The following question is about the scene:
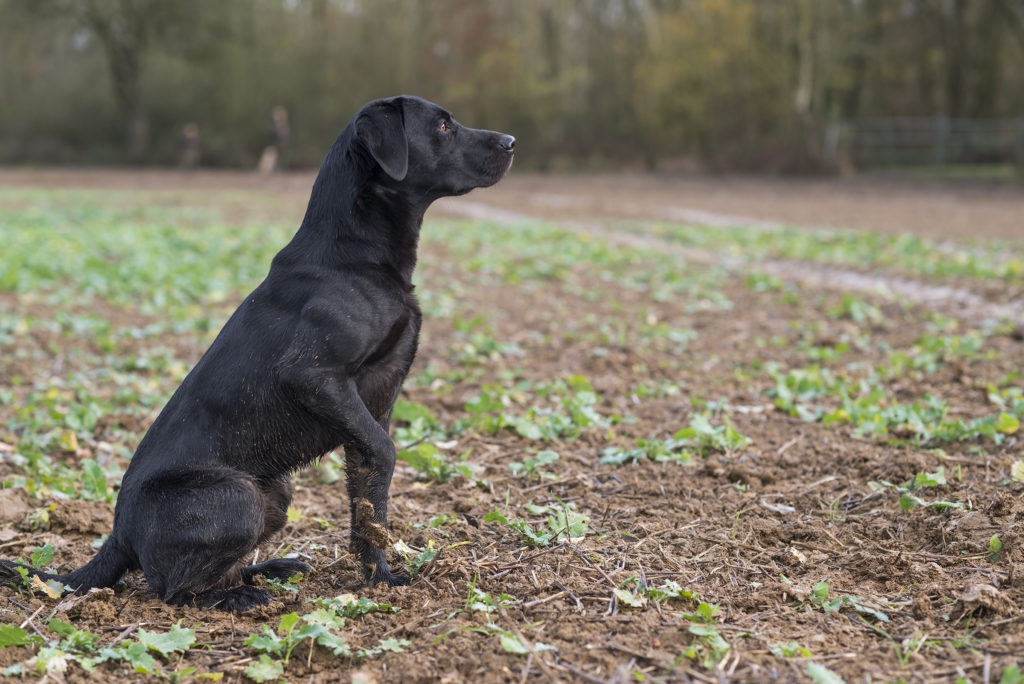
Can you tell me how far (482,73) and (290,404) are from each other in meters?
45.1

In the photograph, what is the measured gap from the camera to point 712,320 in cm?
973

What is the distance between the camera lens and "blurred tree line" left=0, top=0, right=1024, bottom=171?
3903 cm

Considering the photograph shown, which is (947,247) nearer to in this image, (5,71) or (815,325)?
(815,325)

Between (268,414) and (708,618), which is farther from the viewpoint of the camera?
(268,414)

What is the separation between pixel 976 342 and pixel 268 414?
6.16 metres

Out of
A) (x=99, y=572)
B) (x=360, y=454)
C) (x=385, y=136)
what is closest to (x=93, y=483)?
(x=99, y=572)

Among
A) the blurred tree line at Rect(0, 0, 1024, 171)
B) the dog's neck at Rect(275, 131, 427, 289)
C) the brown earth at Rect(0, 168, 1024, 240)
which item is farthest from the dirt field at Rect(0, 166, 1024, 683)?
the blurred tree line at Rect(0, 0, 1024, 171)

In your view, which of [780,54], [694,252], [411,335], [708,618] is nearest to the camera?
[708,618]

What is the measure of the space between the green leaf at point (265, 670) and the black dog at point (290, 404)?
0.58 meters

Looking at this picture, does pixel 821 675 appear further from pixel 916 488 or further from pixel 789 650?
pixel 916 488

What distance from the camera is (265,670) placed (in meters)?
3.09

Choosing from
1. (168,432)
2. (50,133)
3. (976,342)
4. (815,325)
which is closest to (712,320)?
(815,325)

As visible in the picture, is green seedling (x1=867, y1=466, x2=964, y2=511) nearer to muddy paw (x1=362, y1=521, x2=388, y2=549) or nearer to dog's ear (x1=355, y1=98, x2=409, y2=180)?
muddy paw (x1=362, y1=521, x2=388, y2=549)

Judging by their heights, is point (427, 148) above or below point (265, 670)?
above
